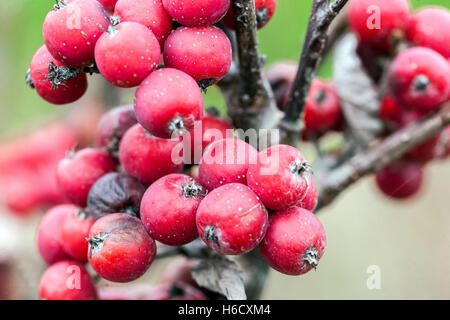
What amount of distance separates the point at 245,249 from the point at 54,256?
14.3 inches

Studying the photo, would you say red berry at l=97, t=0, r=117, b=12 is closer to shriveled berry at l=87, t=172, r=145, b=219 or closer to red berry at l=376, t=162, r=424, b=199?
shriveled berry at l=87, t=172, r=145, b=219

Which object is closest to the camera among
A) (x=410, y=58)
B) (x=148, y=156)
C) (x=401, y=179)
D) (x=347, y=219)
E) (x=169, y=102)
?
(x=169, y=102)

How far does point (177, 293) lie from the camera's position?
2.54ft

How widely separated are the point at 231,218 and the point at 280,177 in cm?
7

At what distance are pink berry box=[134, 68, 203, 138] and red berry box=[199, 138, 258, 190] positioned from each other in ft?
0.23

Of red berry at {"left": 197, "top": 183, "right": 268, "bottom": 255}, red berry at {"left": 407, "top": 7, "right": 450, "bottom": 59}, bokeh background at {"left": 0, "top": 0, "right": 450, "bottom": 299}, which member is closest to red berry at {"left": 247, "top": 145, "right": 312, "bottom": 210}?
red berry at {"left": 197, "top": 183, "right": 268, "bottom": 255}

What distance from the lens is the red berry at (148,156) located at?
25.5 inches

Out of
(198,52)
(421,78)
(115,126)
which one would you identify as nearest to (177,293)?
(115,126)

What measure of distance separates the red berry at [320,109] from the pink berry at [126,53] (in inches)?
17.7

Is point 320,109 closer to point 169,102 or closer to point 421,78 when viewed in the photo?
point 421,78

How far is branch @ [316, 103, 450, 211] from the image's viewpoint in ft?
2.82

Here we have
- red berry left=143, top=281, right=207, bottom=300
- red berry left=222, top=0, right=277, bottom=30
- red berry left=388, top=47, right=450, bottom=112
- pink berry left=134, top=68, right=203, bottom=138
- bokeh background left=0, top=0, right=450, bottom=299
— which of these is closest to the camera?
pink berry left=134, top=68, right=203, bottom=138

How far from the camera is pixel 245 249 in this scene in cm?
56
